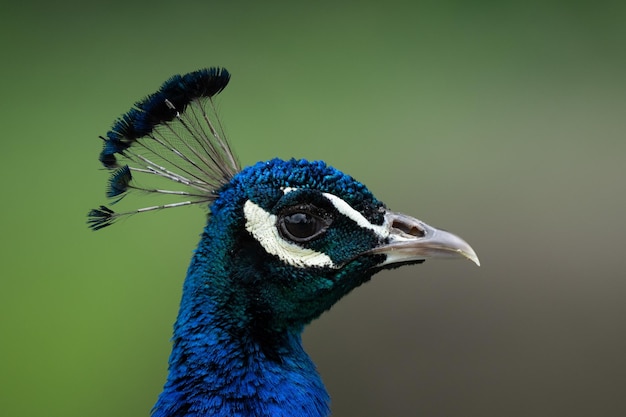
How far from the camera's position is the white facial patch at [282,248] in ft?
3.51

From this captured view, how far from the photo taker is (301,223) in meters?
1.07

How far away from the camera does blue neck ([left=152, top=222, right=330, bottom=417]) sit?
3.44 ft

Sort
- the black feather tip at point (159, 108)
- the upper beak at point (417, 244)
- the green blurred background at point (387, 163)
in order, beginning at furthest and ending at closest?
the green blurred background at point (387, 163)
the black feather tip at point (159, 108)
the upper beak at point (417, 244)

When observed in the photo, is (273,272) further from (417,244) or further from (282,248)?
(417,244)

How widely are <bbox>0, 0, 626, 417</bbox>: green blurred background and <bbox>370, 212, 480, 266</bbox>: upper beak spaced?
137cm

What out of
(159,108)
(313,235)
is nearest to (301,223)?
(313,235)

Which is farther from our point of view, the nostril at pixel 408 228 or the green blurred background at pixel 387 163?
the green blurred background at pixel 387 163

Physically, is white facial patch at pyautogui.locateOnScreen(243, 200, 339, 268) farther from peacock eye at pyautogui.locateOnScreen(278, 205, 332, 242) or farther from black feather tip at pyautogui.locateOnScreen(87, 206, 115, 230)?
black feather tip at pyautogui.locateOnScreen(87, 206, 115, 230)

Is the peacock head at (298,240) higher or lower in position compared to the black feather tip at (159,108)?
lower

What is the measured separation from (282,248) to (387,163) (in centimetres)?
159

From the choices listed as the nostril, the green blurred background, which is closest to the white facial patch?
the nostril

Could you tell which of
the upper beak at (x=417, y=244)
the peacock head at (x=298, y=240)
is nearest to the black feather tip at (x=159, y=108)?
the peacock head at (x=298, y=240)


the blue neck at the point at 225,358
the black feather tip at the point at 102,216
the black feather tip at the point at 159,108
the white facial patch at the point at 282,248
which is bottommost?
the blue neck at the point at 225,358

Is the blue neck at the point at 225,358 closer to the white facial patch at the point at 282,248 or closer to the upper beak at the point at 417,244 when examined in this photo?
the white facial patch at the point at 282,248
